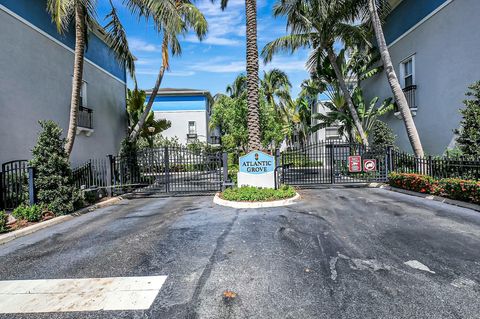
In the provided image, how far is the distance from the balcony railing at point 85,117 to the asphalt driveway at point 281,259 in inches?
326

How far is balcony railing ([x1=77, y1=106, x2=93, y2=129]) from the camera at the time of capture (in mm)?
14844

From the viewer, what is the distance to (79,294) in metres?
3.77

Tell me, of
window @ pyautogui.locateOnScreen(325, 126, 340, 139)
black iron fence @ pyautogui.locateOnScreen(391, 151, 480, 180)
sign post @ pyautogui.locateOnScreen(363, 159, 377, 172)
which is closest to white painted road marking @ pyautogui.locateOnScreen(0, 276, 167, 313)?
black iron fence @ pyautogui.locateOnScreen(391, 151, 480, 180)

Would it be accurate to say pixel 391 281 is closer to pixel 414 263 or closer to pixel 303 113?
pixel 414 263

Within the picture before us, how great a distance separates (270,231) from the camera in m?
6.34

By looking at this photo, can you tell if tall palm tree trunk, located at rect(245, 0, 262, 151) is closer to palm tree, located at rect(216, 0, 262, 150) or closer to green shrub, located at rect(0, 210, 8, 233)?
palm tree, located at rect(216, 0, 262, 150)

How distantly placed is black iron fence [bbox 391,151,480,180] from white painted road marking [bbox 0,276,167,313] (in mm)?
10391

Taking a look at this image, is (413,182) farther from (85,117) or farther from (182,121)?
(182,121)

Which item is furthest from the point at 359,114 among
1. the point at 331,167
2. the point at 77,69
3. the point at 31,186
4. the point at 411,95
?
the point at 31,186

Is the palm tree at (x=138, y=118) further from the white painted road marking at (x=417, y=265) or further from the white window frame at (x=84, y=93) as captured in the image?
the white painted road marking at (x=417, y=265)

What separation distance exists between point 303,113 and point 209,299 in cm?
3077

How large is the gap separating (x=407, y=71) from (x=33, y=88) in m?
19.1

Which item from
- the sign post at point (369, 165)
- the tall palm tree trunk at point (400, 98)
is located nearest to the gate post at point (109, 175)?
the sign post at point (369, 165)

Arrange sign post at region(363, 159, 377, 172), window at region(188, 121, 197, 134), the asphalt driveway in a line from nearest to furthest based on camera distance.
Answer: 1. the asphalt driveway
2. sign post at region(363, 159, 377, 172)
3. window at region(188, 121, 197, 134)
